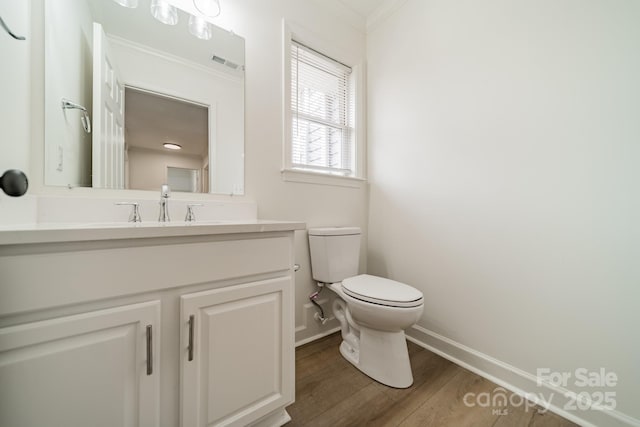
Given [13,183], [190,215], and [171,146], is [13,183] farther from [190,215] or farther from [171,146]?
[171,146]

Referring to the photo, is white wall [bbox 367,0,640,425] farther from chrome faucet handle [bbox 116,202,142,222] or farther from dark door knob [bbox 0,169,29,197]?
dark door knob [bbox 0,169,29,197]

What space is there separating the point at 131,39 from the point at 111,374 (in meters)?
1.38

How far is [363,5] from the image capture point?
1.79m

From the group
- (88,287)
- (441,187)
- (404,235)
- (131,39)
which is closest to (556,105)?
(441,187)

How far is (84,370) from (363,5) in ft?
8.17

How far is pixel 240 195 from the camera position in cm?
136

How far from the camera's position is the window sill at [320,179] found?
152cm

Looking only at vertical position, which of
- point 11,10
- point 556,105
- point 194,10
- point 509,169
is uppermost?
point 194,10

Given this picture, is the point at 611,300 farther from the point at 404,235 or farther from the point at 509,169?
the point at 404,235

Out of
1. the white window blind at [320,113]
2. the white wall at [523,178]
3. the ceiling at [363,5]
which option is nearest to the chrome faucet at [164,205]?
the white window blind at [320,113]

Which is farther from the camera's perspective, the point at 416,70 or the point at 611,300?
the point at 416,70

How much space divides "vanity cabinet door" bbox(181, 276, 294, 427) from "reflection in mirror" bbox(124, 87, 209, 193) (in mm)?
719

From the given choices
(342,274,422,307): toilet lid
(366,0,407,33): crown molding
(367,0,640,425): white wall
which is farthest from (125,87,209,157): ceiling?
(366,0,407,33): crown molding

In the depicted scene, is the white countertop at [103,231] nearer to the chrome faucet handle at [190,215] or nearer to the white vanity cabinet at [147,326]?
the white vanity cabinet at [147,326]
